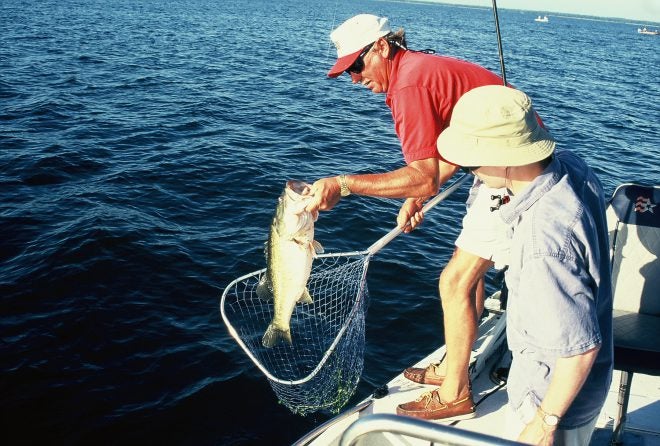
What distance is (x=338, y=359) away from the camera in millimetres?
4594

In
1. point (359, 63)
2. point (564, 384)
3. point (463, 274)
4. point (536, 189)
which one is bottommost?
point (463, 274)

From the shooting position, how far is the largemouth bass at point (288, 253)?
3684mm

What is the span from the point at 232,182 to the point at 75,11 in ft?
137

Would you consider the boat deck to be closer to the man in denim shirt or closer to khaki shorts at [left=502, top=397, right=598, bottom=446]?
khaki shorts at [left=502, top=397, right=598, bottom=446]

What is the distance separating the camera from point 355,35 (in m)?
3.94

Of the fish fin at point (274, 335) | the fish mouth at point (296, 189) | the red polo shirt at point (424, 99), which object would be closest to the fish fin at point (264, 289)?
the fish fin at point (274, 335)

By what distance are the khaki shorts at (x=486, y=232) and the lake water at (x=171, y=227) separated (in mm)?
3081

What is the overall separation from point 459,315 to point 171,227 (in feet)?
22.8

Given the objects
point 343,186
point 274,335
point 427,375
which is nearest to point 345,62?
point 343,186

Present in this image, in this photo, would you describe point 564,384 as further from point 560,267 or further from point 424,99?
point 424,99

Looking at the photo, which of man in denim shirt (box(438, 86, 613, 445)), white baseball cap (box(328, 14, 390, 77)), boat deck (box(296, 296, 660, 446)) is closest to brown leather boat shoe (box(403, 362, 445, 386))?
boat deck (box(296, 296, 660, 446))

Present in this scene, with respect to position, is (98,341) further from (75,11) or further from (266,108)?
(75,11)

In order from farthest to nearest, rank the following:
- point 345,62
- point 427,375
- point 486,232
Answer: point 427,375 < point 345,62 < point 486,232

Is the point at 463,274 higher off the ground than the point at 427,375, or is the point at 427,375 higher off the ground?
the point at 463,274
